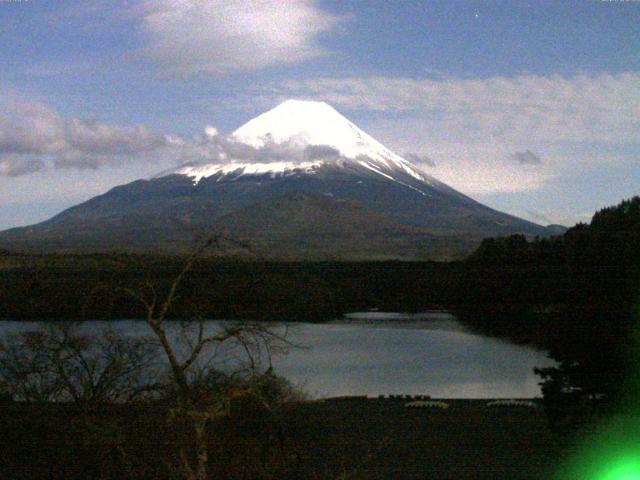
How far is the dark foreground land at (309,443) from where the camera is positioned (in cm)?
509

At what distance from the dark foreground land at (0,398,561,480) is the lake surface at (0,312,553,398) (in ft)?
8.60

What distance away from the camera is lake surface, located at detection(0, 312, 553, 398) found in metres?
16.4

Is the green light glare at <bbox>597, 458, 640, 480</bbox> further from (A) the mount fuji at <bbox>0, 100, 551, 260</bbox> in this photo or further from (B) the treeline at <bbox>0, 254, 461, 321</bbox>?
(A) the mount fuji at <bbox>0, 100, 551, 260</bbox>

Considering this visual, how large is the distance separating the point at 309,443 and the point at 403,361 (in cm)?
1279

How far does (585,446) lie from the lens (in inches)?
284

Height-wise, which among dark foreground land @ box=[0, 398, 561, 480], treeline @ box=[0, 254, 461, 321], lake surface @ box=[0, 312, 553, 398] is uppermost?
treeline @ box=[0, 254, 461, 321]

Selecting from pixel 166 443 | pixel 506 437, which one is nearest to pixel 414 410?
pixel 506 437

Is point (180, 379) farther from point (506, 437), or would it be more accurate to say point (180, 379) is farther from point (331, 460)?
point (506, 437)

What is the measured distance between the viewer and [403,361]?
2080 cm

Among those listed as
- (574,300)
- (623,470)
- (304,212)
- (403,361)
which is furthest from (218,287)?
(304,212)

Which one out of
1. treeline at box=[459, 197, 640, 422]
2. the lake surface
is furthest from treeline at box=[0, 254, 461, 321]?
treeline at box=[459, 197, 640, 422]

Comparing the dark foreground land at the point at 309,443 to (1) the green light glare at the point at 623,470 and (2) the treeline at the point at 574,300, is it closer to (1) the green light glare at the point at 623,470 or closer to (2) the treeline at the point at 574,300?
(2) the treeline at the point at 574,300

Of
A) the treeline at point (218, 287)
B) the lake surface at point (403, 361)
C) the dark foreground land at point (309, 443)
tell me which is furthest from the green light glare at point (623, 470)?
the lake surface at point (403, 361)

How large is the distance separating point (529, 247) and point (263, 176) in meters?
83.6
